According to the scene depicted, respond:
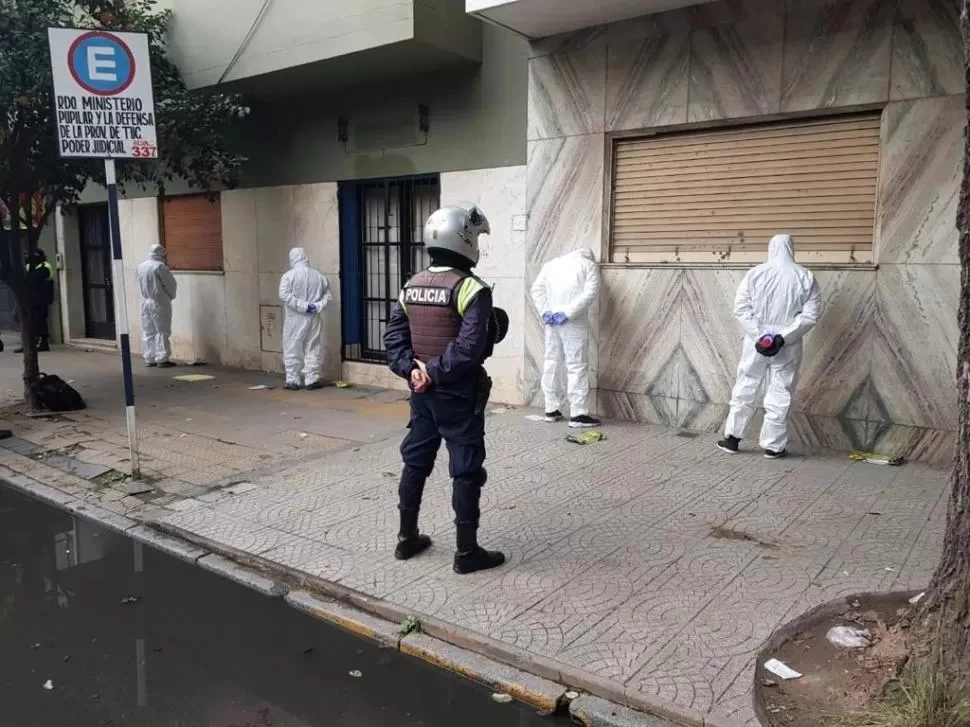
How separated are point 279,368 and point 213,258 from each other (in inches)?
95.0

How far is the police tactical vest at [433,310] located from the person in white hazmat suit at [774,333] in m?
3.20

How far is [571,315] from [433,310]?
11.3 ft

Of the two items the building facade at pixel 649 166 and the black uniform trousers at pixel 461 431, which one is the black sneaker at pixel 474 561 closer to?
the black uniform trousers at pixel 461 431

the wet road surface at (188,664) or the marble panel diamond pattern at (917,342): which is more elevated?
the marble panel diamond pattern at (917,342)

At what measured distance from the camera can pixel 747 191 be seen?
6.98m

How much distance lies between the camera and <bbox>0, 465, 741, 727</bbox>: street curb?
10.0 feet

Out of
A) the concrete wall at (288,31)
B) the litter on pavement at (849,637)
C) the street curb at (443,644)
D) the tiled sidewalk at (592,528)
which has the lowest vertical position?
the street curb at (443,644)

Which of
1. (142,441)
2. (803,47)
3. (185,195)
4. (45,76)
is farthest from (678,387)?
(185,195)

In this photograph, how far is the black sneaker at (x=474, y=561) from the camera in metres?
4.21

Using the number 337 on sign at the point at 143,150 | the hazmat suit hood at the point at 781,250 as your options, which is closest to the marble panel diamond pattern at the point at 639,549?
the hazmat suit hood at the point at 781,250

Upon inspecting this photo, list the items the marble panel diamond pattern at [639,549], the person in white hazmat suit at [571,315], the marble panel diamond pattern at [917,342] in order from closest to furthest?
the marble panel diamond pattern at [639,549]
the marble panel diamond pattern at [917,342]
the person in white hazmat suit at [571,315]

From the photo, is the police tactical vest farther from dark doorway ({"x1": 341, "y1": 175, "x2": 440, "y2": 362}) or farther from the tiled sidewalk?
dark doorway ({"x1": 341, "y1": 175, "x2": 440, "y2": 362})

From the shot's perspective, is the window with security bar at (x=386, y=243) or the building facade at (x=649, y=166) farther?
the window with security bar at (x=386, y=243)

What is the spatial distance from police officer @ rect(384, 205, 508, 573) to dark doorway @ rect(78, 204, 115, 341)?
1242 centimetres
